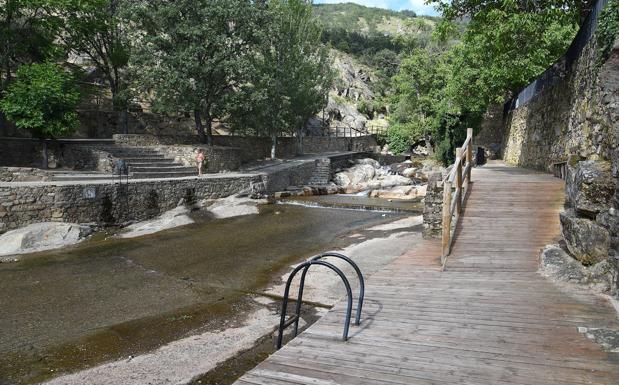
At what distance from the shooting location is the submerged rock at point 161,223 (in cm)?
1446

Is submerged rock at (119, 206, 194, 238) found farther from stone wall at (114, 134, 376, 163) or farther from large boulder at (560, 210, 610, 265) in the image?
large boulder at (560, 210, 610, 265)

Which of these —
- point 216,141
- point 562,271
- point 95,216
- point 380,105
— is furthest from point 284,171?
point 380,105

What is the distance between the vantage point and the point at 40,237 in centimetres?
1260

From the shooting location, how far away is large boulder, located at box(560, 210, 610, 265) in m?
5.36

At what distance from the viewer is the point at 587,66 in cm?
991

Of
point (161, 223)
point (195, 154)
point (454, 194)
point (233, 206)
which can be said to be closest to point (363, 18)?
point (195, 154)

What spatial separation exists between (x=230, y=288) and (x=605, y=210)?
22.1ft

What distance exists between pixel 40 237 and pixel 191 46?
1237 cm

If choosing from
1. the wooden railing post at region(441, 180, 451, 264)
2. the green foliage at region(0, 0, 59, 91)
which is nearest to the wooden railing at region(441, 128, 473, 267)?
the wooden railing post at region(441, 180, 451, 264)

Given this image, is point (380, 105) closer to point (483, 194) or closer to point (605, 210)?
point (483, 194)

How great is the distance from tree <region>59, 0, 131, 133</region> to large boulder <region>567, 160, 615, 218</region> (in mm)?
21905

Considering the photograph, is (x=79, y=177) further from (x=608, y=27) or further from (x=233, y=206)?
(x=608, y=27)

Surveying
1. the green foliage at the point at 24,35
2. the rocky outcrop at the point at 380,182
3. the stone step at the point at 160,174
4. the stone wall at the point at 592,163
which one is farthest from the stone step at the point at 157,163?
the stone wall at the point at 592,163

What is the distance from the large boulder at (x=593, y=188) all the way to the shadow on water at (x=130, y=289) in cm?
565
